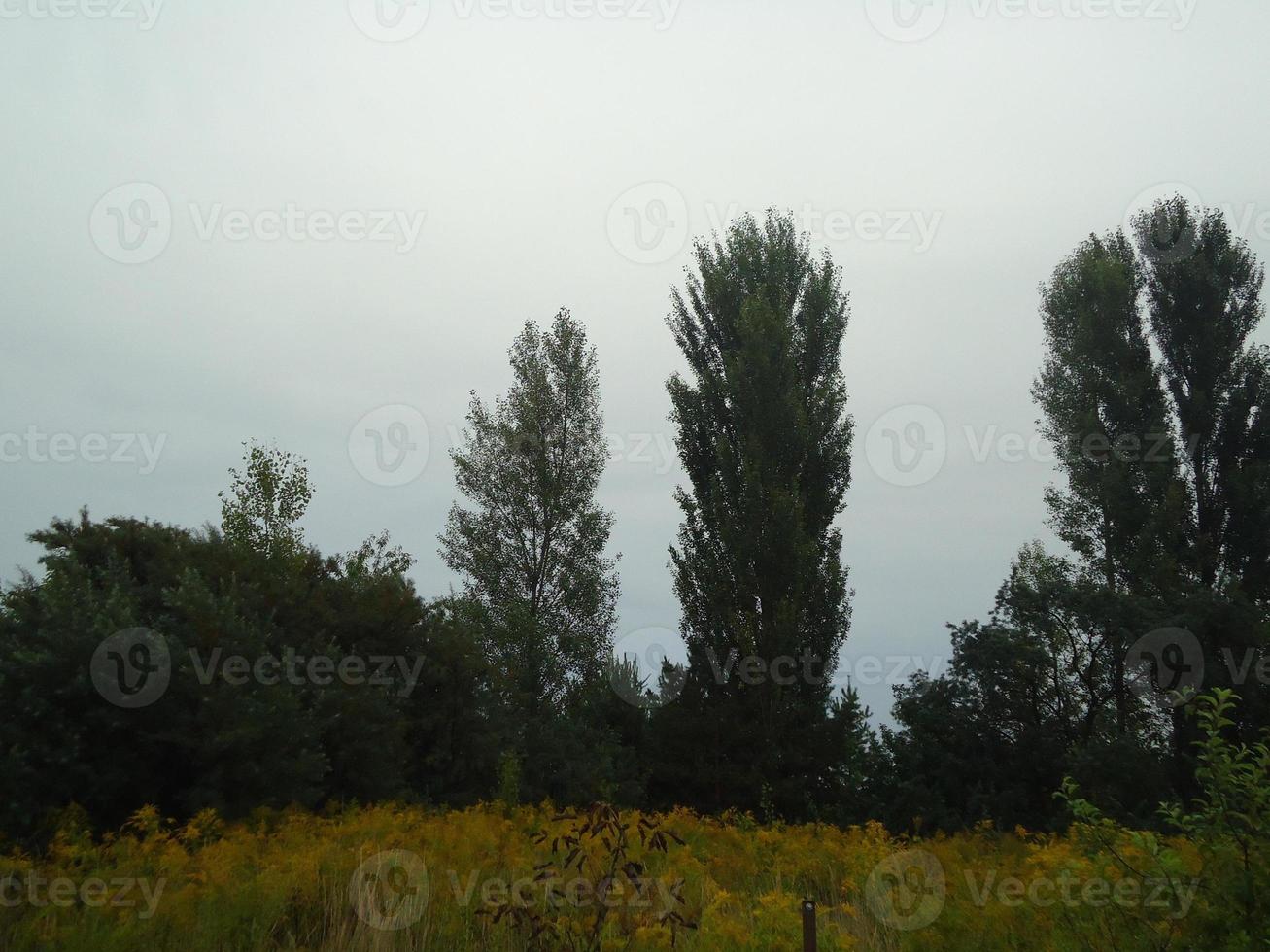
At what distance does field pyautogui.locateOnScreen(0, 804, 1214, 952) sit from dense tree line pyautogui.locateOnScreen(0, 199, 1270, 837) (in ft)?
4.59

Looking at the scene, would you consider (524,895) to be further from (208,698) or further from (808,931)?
(208,698)

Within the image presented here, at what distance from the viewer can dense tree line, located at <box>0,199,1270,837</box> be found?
948 centimetres

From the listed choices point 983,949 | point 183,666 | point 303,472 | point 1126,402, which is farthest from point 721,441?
point 303,472

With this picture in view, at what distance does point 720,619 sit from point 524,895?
12.3m

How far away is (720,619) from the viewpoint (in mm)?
18844

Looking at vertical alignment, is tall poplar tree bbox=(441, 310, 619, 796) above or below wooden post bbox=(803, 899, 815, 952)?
above

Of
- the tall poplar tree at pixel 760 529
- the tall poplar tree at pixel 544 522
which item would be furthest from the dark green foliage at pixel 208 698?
the tall poplar tree at pixel 544 522

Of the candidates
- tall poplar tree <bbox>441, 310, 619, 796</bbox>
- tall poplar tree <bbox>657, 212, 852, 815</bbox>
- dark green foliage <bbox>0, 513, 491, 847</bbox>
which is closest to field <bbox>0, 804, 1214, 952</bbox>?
dark green foliage <bbox>0, 513, 491, 847</bbox>

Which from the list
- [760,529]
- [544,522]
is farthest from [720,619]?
[544,522]

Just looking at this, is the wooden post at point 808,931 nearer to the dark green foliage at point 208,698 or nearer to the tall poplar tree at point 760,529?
the dark green foliage at point 208,698

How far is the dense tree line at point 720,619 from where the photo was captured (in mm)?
9477

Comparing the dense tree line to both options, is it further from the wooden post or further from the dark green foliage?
the wooden post

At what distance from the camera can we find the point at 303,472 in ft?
97.3

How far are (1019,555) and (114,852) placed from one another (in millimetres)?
28288
